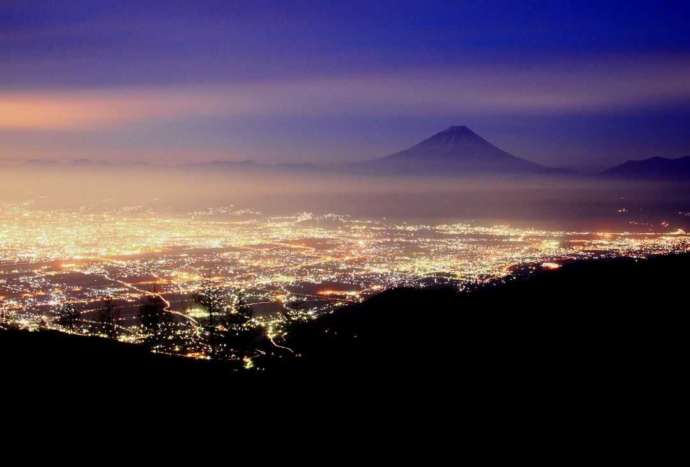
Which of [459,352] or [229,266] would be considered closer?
[459,352]

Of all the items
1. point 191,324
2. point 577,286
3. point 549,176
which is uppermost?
point 549,176

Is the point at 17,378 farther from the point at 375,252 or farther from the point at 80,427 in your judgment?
the point at 375,252

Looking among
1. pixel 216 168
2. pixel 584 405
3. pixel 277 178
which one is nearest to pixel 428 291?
pixel 584 405

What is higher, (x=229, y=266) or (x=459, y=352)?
(x=229, y=266)

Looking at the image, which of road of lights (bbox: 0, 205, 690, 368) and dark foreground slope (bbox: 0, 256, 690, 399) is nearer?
dark foreground slope (bbox: 0, 256, 690, 399)

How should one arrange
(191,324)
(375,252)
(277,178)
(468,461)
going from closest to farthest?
(468,461), (191,324), (375,252), (277,178)
